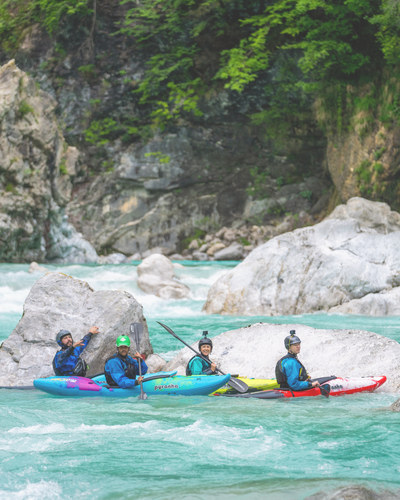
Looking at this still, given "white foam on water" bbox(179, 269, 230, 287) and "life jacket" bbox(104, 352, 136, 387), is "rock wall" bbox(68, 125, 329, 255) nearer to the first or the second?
"white foam on water" bbox(179, 269, 230, 287)

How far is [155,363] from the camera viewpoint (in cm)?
623

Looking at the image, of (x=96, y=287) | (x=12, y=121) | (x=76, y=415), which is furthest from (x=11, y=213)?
(x=76, y=415)

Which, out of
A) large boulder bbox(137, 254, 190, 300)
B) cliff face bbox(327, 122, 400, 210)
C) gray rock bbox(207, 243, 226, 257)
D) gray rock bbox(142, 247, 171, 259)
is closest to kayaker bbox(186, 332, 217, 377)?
large boulder bbox(137, 254, 190, 300)

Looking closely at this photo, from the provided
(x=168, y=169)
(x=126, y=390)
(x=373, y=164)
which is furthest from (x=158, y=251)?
(x=126, y=390)

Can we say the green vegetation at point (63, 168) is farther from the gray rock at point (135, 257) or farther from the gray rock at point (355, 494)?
the gray rock at point (355, 494)

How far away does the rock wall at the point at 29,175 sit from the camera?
16141 mm

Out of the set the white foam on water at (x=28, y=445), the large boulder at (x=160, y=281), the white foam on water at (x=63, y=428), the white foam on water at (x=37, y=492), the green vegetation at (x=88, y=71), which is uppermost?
the green vegetation at (x=88, y=71)

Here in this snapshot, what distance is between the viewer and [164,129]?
24.4 meters

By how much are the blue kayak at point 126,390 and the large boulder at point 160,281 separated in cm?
652

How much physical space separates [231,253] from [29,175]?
9.44 metres

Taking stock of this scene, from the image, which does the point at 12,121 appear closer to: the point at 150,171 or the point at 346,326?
the point at 150,171

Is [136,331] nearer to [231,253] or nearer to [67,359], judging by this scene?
[67,359]

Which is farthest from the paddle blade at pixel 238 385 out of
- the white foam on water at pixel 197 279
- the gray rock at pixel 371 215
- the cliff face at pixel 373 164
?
the cliff face at pixel 373 164

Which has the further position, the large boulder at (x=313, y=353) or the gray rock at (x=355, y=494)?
the large boulder at (x=313, y=353)
